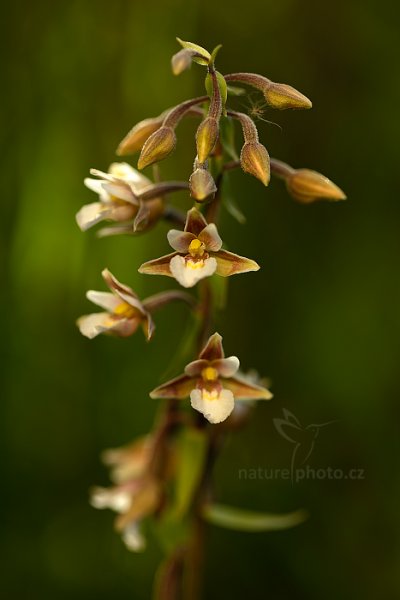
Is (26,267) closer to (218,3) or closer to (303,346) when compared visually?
(303,346)

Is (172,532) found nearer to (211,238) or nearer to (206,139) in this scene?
(211,238)

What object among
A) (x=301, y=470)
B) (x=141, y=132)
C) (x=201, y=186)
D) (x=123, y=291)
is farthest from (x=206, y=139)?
(x=301, y=470)

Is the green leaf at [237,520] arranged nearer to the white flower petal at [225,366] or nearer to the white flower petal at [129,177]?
the white flower petal at [225,366]

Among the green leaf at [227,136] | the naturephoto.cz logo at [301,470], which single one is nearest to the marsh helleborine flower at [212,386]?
the green leaf at [227,136]

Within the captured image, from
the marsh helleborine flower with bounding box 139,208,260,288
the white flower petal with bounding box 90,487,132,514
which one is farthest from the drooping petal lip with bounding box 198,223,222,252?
the white flower petal with bounding box 90,487,132,514

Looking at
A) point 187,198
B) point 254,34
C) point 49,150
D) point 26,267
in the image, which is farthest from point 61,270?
point 254,34

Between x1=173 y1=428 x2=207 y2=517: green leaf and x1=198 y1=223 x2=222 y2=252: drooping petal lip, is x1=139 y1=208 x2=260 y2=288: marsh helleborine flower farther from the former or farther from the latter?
x1=173 y1=428 x2=207 y2=517: green leaf
